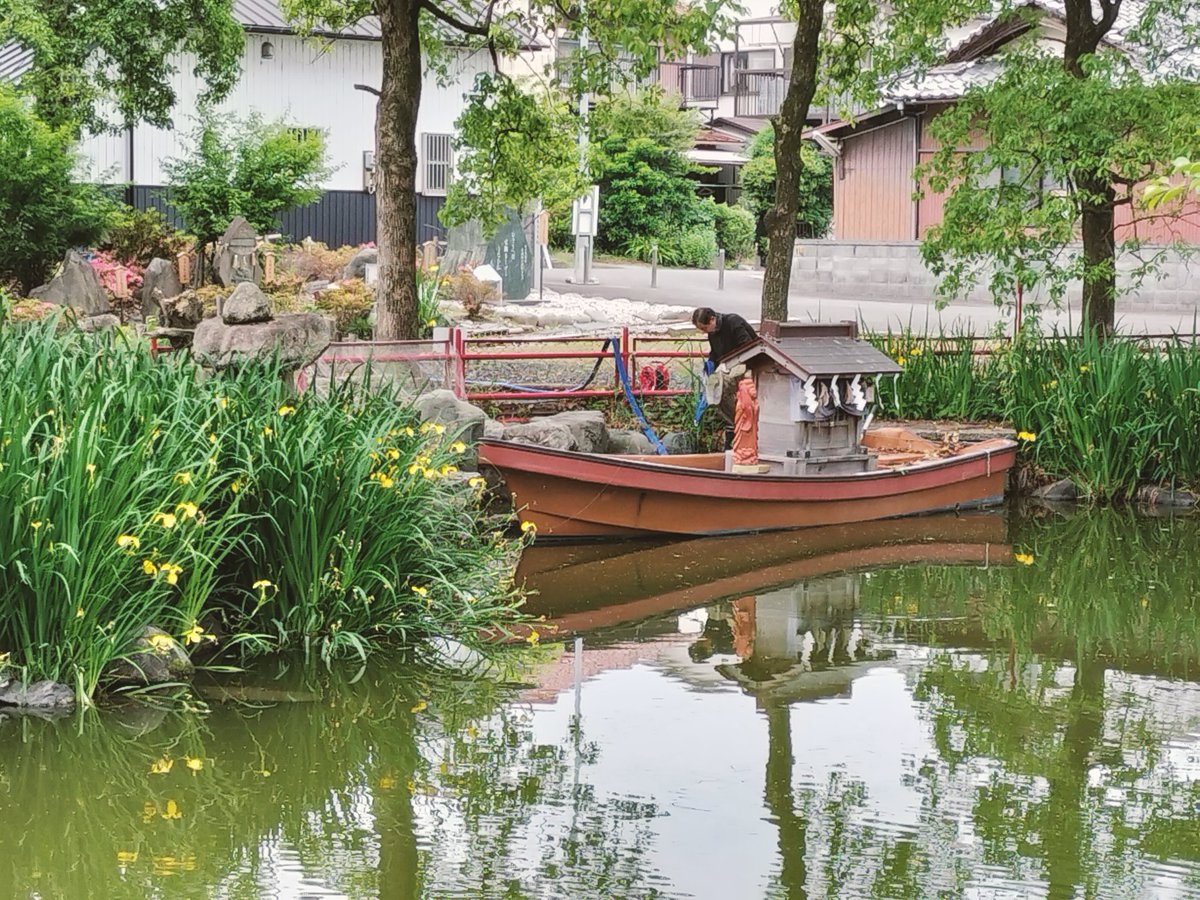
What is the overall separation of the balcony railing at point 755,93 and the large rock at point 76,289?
125ft

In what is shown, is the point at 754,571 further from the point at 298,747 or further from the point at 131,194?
the point at 131,194

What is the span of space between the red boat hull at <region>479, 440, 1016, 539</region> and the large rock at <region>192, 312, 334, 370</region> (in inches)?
77.6

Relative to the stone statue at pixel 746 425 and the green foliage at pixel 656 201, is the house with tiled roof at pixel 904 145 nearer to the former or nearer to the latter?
the green foliage at pixel 656 201

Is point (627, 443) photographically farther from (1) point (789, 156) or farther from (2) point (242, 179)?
(2) point (242, 179)

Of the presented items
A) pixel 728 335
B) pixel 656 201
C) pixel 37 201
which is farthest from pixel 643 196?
pixel 728 335

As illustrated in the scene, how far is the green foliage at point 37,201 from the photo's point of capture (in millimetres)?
21875

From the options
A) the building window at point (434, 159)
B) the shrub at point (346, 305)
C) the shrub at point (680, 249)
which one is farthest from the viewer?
the shrub at point (680, 249)

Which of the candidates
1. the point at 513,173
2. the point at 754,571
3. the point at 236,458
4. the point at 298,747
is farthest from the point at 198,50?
the point at 298,747

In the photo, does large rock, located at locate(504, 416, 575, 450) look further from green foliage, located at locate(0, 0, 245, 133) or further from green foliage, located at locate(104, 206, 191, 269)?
green foliage, located at locate(104, 206, 191, 269)

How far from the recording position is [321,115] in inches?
1358

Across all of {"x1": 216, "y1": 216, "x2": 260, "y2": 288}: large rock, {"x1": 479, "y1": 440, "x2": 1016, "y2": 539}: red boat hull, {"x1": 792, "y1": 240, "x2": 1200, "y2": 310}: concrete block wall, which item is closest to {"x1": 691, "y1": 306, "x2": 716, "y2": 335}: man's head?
{"x1": 479, "y1": 440, "x2": 1016, "y2": 539}: red boat hull

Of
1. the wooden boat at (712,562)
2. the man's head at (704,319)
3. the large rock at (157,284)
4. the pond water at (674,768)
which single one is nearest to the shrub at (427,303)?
the large rock at (157,284)

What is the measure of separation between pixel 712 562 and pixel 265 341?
4.21 metres

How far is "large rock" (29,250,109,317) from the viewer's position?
865 inches
